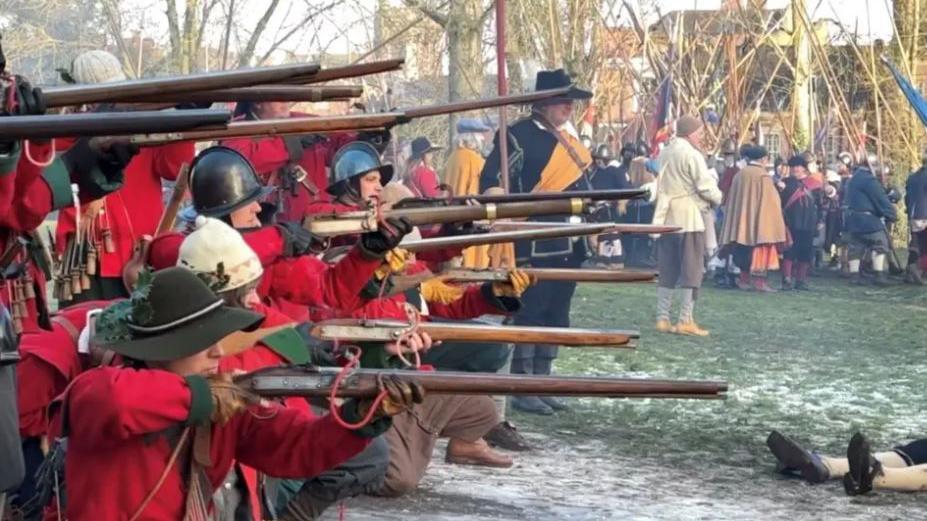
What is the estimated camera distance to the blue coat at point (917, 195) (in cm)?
2206

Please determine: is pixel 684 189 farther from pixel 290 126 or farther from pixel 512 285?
pixel 290 126

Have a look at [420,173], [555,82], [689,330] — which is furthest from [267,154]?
[420,173]

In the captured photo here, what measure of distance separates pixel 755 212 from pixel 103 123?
1896 cm

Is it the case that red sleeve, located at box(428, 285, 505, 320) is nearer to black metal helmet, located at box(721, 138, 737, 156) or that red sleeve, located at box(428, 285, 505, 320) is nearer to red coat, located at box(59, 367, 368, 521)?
red coat, located at box(59, 367, 368, 521)

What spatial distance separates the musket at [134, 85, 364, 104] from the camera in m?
3.74

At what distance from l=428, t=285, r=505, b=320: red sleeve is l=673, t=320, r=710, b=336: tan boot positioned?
781 cm

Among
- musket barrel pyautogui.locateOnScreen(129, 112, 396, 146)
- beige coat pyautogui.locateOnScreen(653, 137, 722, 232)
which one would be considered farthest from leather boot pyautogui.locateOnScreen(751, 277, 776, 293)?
musket barrel pyautogui.locateOnScreen(129, 112, 396, 146)

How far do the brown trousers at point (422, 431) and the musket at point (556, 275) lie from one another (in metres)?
0.49

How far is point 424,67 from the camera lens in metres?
28.7

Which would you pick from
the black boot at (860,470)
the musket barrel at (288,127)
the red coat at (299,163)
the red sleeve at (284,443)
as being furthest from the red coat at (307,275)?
the black boot at (860,470)

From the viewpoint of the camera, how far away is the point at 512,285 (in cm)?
677

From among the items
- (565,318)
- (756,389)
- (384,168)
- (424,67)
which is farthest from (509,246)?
(424,67)

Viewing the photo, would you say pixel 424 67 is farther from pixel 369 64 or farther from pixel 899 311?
pixel 369 64

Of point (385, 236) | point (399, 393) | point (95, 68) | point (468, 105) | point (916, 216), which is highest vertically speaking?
point (95, 68)
